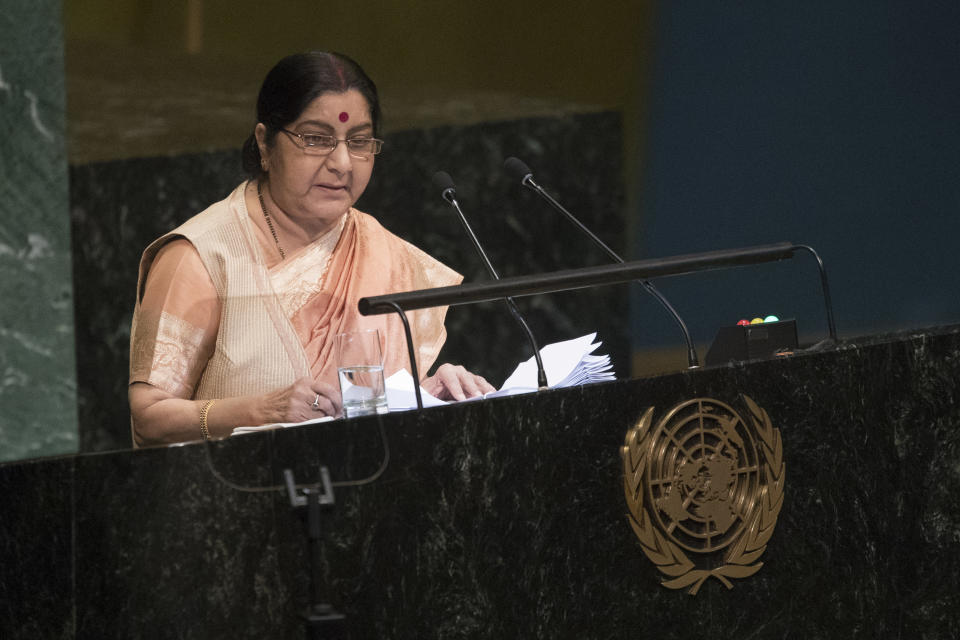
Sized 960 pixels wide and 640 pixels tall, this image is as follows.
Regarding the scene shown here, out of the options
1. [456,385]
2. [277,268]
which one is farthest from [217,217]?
[456,385]

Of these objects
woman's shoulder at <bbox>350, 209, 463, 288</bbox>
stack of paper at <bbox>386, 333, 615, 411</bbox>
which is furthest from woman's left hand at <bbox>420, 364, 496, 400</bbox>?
woman's shoulder at <bbox>350, 209, 463, 288</bbox>

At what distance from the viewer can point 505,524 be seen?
195cm

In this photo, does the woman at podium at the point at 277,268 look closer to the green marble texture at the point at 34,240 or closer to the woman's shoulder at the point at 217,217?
the woman's shoulder at the point at 217,217

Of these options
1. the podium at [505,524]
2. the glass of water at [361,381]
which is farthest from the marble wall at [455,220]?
the podium at [505,524]

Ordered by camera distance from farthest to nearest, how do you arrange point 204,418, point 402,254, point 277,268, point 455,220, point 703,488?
point 455,220, point 402,254, point 277,268, point 204,418, point 703,488

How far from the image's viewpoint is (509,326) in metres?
3.82

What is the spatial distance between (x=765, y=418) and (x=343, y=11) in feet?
6.48

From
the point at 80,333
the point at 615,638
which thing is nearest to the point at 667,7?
the point at 80,333

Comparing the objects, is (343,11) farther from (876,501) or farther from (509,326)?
(876,501)

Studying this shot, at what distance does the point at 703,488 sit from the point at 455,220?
1812 millimetres

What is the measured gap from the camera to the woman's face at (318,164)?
3344mm

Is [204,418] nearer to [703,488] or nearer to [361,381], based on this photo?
[361,381]

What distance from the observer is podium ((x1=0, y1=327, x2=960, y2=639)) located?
1795 millimetres

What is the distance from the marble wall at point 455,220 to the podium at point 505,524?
1619 mm
